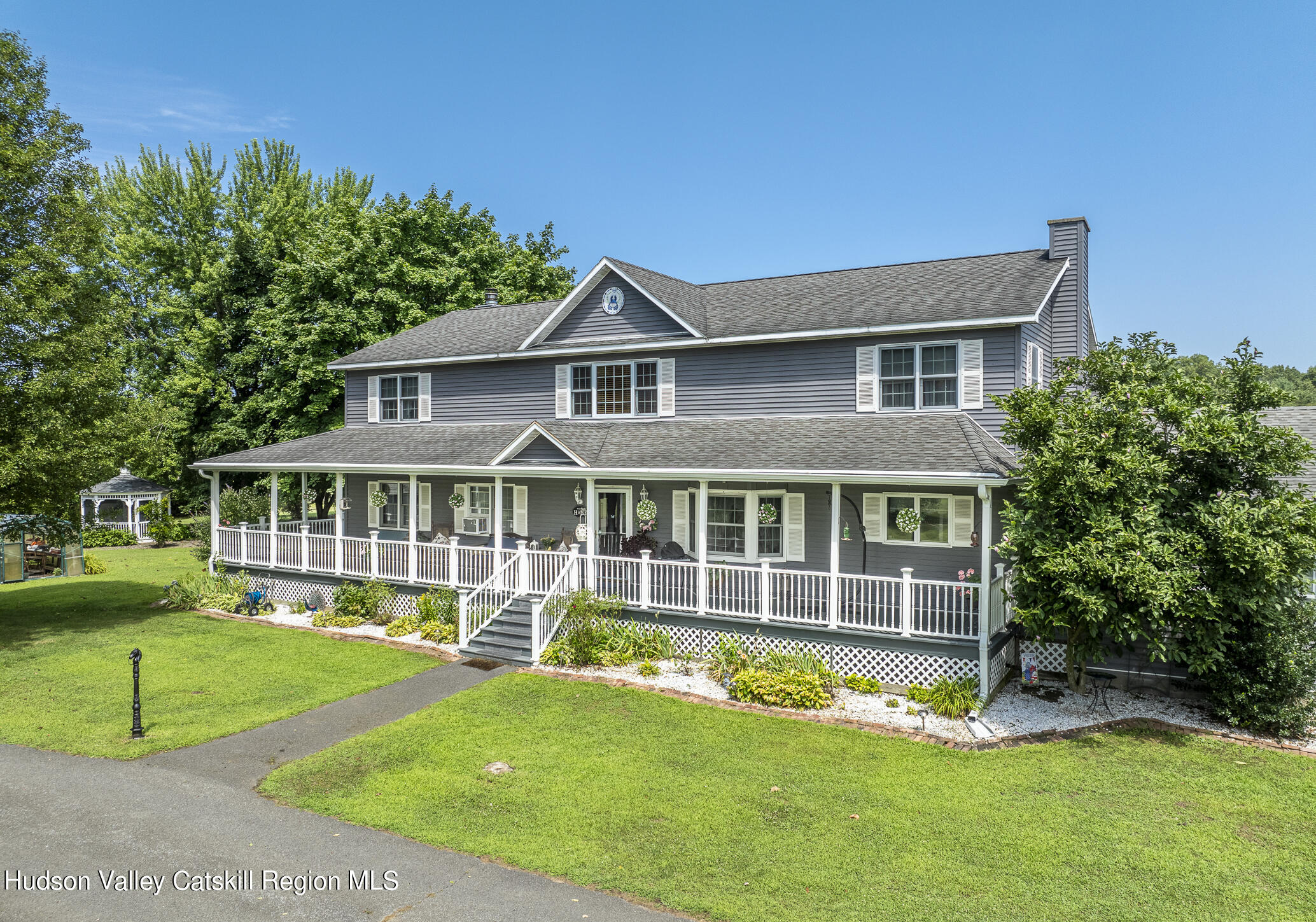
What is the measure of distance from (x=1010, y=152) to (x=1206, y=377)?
9739mm

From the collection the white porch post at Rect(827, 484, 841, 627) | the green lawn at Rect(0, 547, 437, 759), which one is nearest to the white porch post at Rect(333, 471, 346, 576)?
the green lawn at Rect(0, 547, 437, 759)

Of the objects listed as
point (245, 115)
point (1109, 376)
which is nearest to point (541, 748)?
point (1109, 376)

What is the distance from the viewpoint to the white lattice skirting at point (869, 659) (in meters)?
12.4

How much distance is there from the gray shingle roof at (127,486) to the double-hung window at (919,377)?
3585 cm

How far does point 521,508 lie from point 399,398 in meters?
6.25

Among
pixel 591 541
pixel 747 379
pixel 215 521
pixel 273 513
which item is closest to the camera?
pixel 591 541

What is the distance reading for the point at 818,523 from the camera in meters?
16.4

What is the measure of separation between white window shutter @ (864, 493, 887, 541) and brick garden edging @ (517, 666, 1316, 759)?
16.8 feet

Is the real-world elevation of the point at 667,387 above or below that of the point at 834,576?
above

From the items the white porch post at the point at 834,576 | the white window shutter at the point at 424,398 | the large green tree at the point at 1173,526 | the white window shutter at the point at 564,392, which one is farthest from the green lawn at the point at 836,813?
the white window shutter at the point at 424,398

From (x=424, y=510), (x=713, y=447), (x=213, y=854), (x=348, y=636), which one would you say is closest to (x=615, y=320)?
(x=713, y=447)

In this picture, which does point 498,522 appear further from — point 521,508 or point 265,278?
point 265,278

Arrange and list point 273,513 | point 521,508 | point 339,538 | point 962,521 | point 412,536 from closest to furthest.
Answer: point 962,521 < point 412,536 < point 339,538 < point 273,513 < point 521,508

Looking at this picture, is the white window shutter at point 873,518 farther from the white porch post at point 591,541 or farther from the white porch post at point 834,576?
the white porch post at point 591,541
